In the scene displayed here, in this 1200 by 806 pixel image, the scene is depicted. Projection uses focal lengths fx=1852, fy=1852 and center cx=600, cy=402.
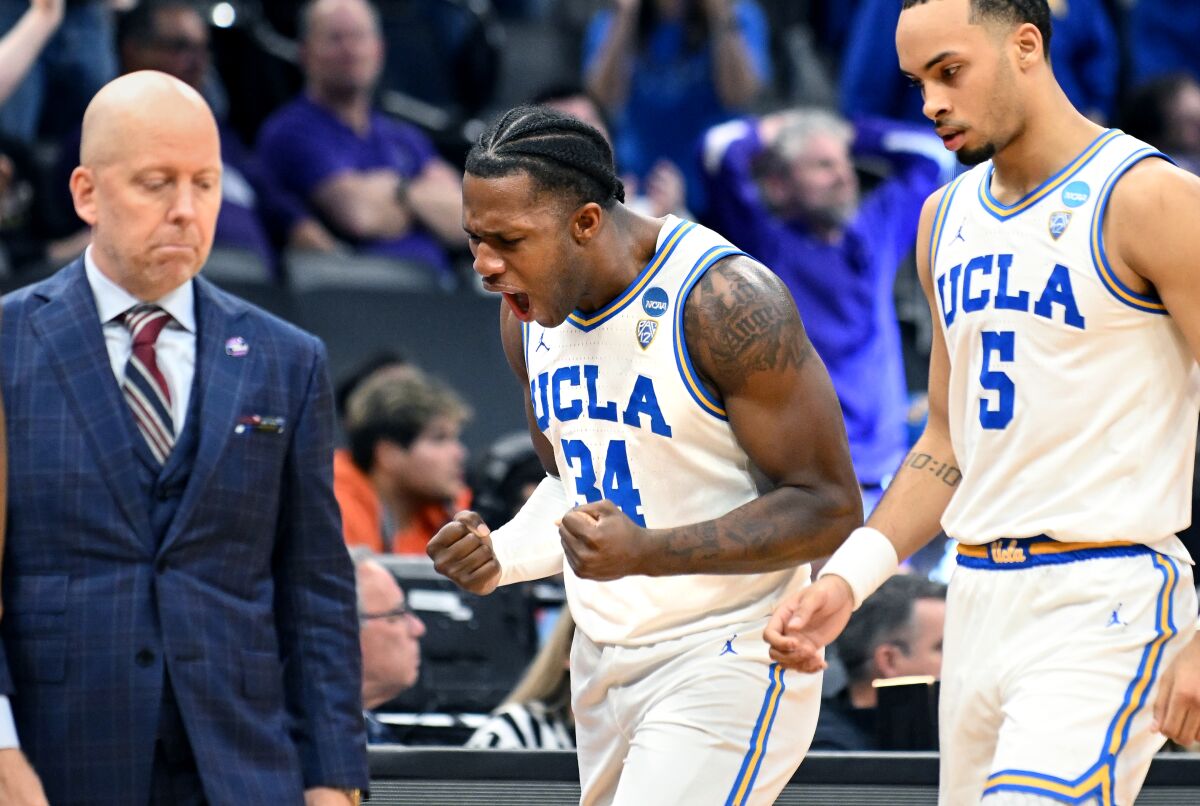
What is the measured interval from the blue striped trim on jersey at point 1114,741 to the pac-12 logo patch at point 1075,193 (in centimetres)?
61

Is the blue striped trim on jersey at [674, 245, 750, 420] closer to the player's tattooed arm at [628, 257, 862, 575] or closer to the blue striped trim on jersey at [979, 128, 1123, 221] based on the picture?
the player's tattooed arm at [628, 257, 862, 575]

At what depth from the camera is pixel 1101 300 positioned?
3.09m

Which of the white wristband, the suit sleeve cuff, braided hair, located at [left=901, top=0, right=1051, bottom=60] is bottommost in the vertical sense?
the suit sleeve cuff

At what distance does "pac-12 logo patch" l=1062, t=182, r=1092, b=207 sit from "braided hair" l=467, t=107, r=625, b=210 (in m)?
0.81

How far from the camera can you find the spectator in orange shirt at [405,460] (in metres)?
6.32

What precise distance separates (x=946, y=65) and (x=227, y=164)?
16.0 feet

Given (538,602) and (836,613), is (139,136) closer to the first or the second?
(836,613)

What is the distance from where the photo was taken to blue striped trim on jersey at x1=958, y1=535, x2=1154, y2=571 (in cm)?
309

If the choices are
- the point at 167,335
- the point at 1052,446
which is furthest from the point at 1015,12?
the point at 167,335

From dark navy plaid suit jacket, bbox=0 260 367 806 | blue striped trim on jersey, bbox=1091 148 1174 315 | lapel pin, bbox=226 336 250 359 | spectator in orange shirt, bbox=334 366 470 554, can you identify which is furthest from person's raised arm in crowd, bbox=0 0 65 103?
blue striped trim on jersey, bbox=1091 148 1174 315

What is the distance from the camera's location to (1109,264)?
10.1 feet

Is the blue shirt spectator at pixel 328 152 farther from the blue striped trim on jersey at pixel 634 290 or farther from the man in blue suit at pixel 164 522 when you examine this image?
the blue striped trim on jersey at pixel 634 290

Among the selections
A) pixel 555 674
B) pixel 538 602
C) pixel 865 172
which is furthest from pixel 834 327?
pixel 555 674

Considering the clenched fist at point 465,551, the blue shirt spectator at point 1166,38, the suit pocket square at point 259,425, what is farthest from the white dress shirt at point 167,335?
the blue shirt spectator at point 1166,38
